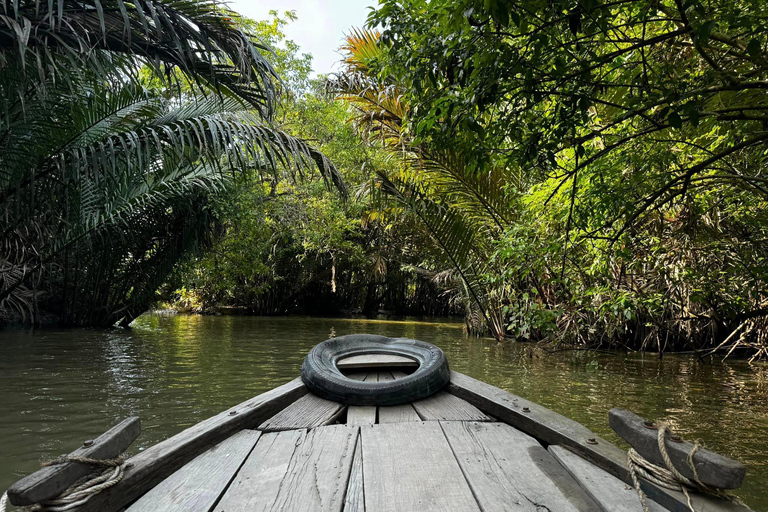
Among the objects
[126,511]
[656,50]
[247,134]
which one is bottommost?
[126,511]

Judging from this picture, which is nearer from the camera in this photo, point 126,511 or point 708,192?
point 126,511

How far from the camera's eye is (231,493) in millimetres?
1607

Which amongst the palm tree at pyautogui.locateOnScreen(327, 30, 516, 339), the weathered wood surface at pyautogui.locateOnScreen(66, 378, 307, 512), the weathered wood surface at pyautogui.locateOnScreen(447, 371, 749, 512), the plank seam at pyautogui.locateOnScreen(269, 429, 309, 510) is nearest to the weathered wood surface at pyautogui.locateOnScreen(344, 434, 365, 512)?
the plank seam at pyautogui.locateOnScreen(269, 429, 309, 510)

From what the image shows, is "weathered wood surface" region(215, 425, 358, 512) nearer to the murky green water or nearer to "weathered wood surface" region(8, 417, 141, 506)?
"weathered wood surface" region(8, 417, 141, 506)

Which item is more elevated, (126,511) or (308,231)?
(308,231)

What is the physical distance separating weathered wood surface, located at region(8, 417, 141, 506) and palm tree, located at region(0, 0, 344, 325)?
2.99 m

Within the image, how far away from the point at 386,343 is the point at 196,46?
3374mm

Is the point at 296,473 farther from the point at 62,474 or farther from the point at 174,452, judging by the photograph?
the point at 62,474

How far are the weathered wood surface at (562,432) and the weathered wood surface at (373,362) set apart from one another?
0.61 metres

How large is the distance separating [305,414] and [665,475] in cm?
176

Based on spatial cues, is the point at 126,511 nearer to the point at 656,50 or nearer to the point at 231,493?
the point at 231,493

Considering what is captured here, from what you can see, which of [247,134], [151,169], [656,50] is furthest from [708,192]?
[151,169]

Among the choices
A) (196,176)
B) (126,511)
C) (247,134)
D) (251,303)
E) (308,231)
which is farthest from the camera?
(251,303)

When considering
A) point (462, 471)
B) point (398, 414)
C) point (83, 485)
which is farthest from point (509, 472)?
point (83, 485)
